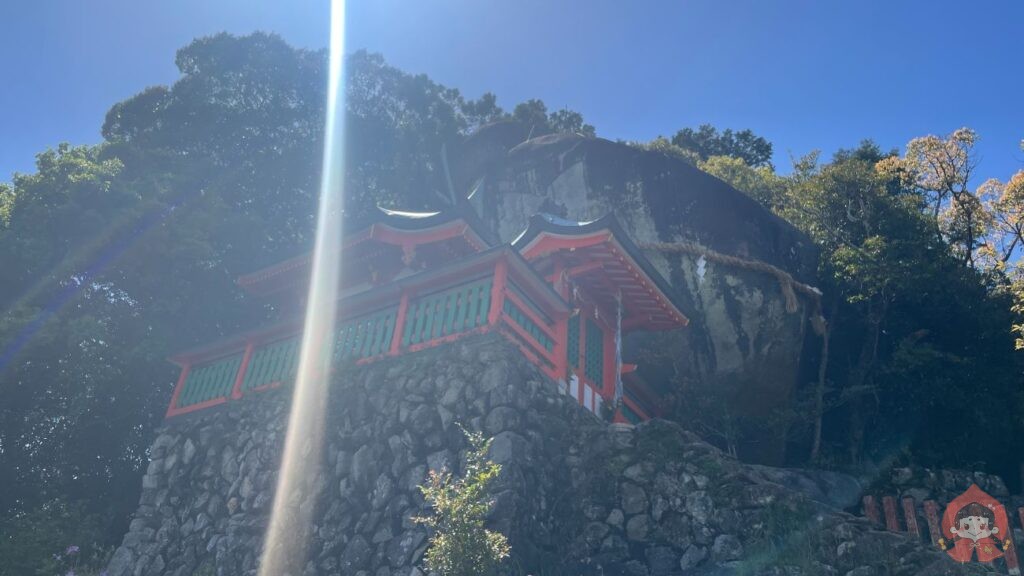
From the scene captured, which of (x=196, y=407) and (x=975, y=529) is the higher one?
(x=196, y=407)

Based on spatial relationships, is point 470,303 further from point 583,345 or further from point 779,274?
point 779,274

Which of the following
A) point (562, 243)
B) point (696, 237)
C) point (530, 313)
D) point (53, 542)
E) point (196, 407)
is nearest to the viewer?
point (530, 313)

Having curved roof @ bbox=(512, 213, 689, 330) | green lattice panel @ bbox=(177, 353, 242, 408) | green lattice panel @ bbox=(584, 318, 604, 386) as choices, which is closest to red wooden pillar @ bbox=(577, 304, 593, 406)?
green lattice panel @ bbox=(584, 318, 604, 386)

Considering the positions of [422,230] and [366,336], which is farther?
[422,230]

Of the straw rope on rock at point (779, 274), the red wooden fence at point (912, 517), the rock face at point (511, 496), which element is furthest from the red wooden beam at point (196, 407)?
the straw rope on rock at point (779, 274)

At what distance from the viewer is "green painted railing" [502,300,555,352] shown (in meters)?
12.9

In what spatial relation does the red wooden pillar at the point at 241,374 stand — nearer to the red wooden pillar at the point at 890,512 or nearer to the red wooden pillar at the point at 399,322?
the red wooden pillar at the point at 399,322

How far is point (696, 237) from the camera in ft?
75.1

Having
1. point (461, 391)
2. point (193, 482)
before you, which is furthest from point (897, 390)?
point (193, 482)

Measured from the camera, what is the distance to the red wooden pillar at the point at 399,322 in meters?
13.3

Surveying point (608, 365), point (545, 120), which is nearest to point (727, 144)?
point (545, 120)

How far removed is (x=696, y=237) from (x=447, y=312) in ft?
38.9

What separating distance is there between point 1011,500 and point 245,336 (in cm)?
1583

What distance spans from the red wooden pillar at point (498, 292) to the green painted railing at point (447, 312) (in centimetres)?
15
